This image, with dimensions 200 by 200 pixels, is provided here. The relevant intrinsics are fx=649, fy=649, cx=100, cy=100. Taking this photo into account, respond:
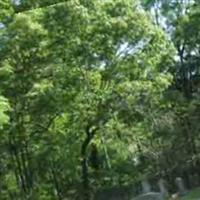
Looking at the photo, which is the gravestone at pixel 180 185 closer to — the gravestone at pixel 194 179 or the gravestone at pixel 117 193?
the gravestone at pixel 194 179

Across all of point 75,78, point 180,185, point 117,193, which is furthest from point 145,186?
point 75,78

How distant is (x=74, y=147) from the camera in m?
25.8

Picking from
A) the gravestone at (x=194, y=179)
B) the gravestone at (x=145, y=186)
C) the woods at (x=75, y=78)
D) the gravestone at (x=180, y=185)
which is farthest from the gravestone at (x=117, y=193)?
the gravestone at (x=194, y=179)

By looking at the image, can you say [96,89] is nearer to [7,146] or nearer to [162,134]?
[7,146]

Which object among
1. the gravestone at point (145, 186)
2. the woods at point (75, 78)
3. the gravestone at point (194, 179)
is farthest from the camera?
the gravestone at point (194, 179)

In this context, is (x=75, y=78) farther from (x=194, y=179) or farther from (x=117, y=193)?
(x=194, y=179)

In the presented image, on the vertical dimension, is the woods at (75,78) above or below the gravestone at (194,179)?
above

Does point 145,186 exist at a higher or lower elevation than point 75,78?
lower

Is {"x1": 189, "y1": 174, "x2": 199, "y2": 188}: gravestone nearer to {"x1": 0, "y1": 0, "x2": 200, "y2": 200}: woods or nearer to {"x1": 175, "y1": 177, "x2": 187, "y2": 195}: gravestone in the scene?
{"x1": 175, "y1": 177, "x2": 187, "y2": 195}: gravestone

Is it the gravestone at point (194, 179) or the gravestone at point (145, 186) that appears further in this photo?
the gravestone at point (194, 179)

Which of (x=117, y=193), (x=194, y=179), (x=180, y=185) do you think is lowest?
(x=180, y=185)

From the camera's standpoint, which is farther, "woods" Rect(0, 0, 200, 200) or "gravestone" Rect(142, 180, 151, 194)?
"gravestone" Rect(142, 180, 151, 194)

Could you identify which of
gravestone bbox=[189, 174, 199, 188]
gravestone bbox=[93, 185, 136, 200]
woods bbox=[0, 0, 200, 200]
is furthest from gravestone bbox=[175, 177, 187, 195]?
woods bbox=[0, 0, 200, 200]

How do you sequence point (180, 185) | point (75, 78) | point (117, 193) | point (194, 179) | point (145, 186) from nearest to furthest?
point (75, 78)
point (180, 185)
point (145, 186)
point (117, 193)
point (194, 179)
